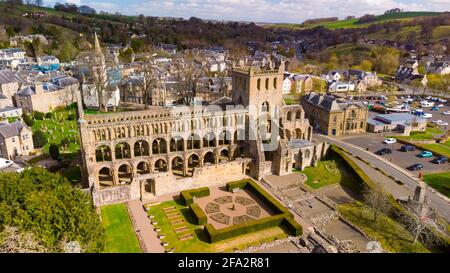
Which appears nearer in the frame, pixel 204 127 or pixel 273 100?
pixel 204 127

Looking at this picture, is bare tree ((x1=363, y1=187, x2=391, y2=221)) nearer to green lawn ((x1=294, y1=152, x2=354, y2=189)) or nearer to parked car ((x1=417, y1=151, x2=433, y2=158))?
green lawn ((x1=294, y1=152, x2=354, y2=189))

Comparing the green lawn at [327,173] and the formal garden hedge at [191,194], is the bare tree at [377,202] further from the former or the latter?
the formal garden hedge at [191,194]

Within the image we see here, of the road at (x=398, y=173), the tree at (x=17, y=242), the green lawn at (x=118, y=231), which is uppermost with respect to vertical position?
the tree at (x=17, y=242)

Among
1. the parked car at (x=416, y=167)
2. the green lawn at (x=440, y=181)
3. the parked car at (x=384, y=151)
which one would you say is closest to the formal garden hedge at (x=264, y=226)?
the green lawn at (x=440, y=181)

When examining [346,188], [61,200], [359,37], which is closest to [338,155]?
[346,188]

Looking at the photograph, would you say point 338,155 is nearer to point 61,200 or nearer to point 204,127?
point 204,127
